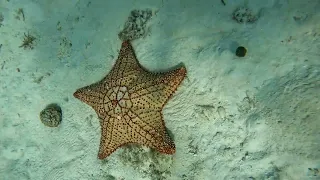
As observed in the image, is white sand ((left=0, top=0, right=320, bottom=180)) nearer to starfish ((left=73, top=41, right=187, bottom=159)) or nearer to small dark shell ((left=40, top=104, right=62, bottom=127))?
small dark shell ((left=40, top=104, right=62, bottom=127))

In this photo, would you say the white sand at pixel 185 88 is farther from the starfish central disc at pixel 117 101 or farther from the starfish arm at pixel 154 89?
the starfish central disc at pixel 117 101

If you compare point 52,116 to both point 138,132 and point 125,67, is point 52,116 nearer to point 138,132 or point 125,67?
point 125,67

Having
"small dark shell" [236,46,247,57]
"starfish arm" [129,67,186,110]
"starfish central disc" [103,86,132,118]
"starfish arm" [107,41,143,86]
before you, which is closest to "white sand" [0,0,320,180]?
"small dark shell" [236,46,247,57]

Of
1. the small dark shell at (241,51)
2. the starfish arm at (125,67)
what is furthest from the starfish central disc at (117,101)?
the small dark shell at (241,51)

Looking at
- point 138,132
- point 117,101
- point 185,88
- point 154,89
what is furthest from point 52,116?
point 185,88

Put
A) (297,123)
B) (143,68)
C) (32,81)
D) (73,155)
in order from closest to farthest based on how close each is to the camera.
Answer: (297,123)
(143,68)
(73,155)
(32,81)

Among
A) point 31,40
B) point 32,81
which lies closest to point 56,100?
point 32,81

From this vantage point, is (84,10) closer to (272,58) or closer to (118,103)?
(118,103)
